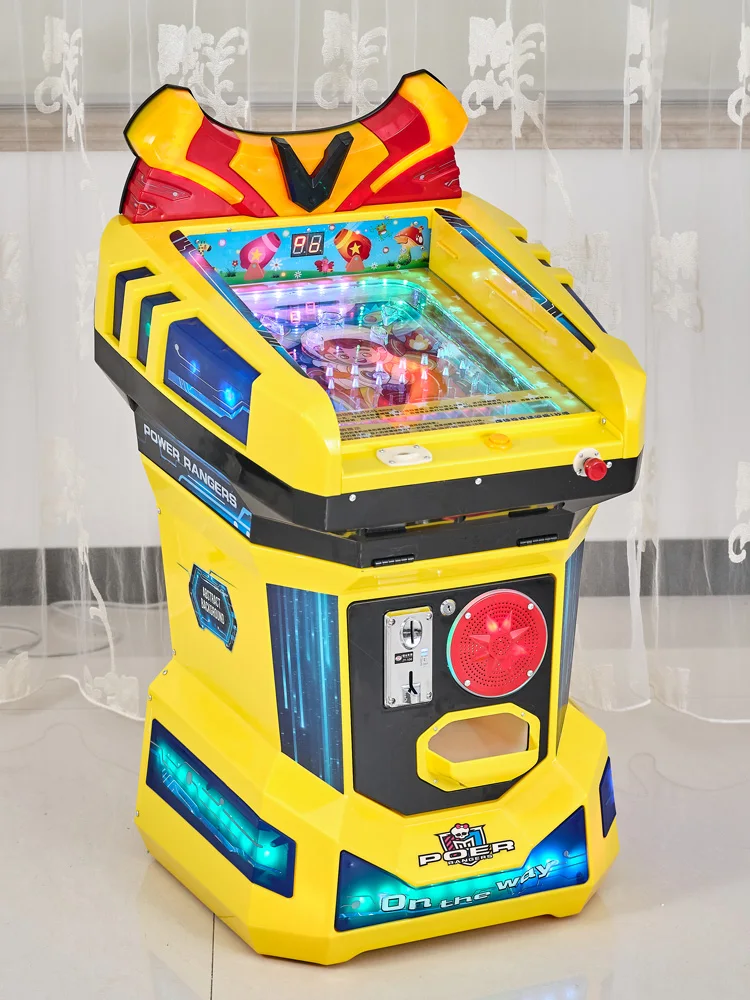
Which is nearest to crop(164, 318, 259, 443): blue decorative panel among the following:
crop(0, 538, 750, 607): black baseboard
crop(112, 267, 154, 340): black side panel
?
crop(112, 267, 154, 340): black side panel

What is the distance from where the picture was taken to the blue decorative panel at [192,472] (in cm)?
191

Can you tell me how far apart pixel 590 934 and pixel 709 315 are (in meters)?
1.28

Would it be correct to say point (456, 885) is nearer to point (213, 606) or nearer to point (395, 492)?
point (213, 606)

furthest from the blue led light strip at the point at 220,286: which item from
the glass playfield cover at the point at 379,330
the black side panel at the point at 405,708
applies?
the black side panel at the point at 405,708

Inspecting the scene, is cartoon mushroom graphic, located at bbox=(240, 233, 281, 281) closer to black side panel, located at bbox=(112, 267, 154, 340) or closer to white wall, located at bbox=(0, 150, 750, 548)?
black side panel, located at bbox=(112, 267, 154, 340)

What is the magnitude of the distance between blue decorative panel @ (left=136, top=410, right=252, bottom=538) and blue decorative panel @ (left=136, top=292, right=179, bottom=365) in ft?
0.35

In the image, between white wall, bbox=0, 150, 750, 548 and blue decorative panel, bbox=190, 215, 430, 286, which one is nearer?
blue decorative panel, bbox=190, 215, 430, 286

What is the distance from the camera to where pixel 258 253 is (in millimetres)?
2201

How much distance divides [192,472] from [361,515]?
0.33 m

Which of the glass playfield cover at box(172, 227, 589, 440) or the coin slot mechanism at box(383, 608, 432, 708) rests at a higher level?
the glass playfield cover at box(172, 227, 589, 440)

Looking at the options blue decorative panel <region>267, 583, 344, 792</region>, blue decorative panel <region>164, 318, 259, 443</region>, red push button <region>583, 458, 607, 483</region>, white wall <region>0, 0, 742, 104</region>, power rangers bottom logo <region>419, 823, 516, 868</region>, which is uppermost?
white wall <region>0, 0, 742, 104</region>

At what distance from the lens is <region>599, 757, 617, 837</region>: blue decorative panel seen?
2.22 m

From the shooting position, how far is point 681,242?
9.06 feet

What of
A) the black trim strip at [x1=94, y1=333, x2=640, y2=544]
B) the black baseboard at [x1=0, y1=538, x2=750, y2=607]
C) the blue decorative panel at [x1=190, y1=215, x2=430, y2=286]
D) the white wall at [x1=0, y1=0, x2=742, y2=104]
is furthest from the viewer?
the black baseboard at [x1=0, y1=538, x2=750, y2=607]
